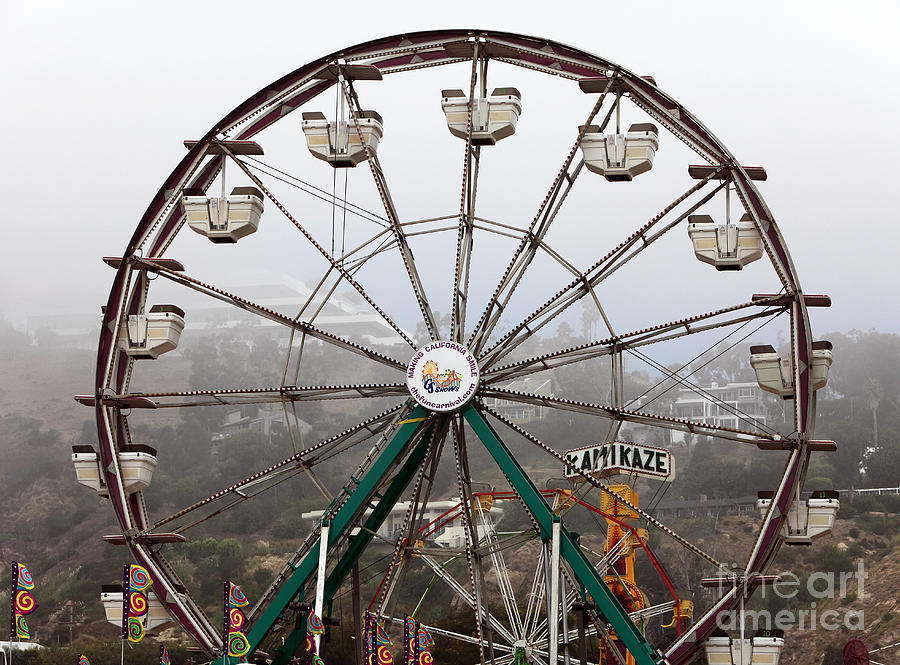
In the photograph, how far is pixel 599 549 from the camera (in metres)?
79.3

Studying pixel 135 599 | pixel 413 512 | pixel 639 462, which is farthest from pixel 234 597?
pixel 639 462

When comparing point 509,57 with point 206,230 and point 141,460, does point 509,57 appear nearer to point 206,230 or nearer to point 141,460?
point 206,230

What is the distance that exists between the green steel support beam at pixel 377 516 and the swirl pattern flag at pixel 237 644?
183 cm

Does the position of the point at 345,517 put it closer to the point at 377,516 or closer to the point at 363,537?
the point at 363,537

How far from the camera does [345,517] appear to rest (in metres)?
22.1

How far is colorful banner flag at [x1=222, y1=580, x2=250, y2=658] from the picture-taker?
842 inches

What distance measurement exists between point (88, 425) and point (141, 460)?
101652mm

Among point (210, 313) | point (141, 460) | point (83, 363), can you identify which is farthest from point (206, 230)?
point (210, 313)

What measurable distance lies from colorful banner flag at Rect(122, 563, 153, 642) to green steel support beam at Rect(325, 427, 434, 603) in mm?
3058

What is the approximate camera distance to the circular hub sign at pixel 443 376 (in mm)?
22000

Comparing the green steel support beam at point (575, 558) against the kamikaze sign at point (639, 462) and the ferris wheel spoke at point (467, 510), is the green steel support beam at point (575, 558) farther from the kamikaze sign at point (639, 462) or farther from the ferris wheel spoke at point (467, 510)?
the kamikaze sign at point (639, 462)
